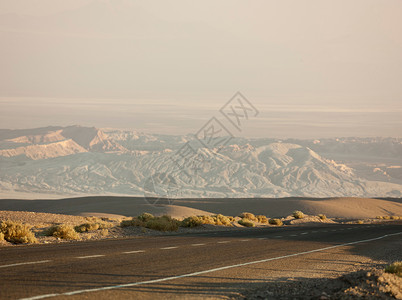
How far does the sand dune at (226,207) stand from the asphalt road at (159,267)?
209 feet

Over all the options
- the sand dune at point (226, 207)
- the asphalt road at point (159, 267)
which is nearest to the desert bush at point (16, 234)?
the asphalt road at point (159, 267)

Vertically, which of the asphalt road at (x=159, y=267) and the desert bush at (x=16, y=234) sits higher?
the asphalt road at (x=159, y=267)

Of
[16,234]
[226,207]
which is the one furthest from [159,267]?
[226,207]

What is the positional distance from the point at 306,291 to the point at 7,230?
493 inches

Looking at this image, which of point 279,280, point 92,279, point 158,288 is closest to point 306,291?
point 279,280

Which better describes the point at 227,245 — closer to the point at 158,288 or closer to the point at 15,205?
the point at 158,288

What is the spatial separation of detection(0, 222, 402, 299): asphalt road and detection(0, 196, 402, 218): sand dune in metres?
63.8

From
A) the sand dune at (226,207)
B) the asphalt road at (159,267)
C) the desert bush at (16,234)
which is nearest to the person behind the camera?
the asphalt road at (159,267)

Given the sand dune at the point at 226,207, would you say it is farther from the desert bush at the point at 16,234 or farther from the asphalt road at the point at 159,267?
the asphalt road at the point at 159,267

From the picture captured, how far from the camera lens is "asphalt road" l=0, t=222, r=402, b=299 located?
997 cm

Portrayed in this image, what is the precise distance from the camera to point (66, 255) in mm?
14359

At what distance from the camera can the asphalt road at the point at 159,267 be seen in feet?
32.7

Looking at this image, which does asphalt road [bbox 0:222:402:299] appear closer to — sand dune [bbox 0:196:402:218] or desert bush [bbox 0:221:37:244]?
desert bush [bbox 0:221:37:244]

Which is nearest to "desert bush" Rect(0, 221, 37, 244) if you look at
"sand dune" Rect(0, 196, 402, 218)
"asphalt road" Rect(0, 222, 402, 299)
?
"asphalt road" Rect(0, 222, 402, 299)
